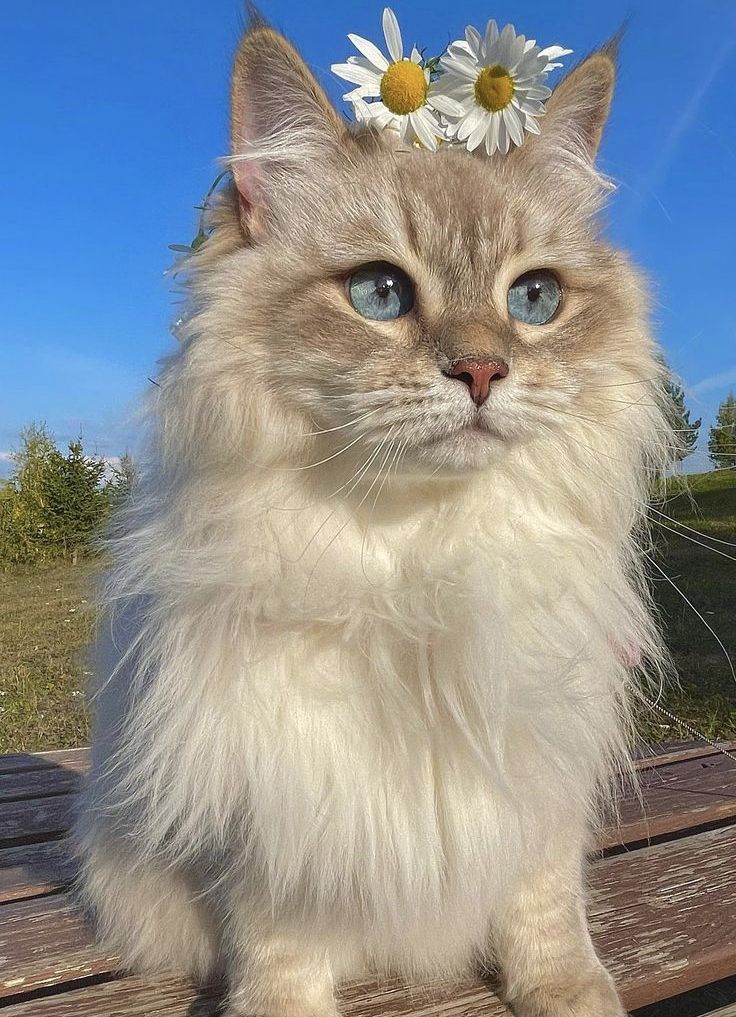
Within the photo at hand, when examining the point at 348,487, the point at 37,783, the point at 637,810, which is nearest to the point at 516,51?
the point at 348,487

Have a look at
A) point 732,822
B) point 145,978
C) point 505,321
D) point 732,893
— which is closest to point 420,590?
point 505,321

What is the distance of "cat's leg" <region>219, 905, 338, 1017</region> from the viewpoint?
1247 millimetres

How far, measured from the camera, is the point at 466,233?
1.31m

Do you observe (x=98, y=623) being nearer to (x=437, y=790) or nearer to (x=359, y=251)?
(x=437, y=790)

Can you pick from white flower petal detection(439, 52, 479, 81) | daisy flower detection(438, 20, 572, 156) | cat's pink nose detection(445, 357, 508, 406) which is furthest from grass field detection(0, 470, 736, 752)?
white flower petal detection(439, 52, 479, 81)

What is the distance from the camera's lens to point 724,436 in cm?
190

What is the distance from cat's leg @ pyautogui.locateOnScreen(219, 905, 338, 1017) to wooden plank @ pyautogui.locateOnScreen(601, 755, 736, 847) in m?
0.95

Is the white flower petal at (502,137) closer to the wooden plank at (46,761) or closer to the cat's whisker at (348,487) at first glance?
the cat's whisker at (348,487)

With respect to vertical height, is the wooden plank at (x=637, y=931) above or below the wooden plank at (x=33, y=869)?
below

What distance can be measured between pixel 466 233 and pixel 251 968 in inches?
51.4

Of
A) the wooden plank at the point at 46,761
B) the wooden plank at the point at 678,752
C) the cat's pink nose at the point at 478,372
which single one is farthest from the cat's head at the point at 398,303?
the wooden plank at the point at 46,761

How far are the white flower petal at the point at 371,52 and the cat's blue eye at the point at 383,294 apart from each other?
0.39 meters

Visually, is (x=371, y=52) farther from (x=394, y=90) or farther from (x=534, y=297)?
(x=534, y=297)

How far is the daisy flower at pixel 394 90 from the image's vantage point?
136 cm
